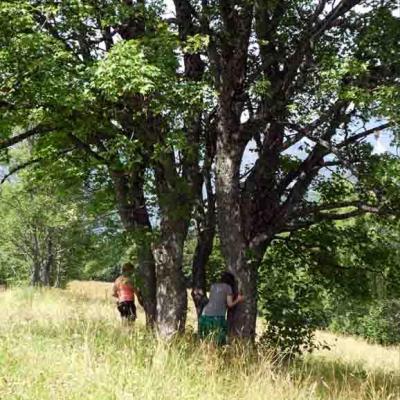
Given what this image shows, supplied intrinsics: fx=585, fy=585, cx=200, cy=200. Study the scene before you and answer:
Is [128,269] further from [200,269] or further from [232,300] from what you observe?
[232,300]

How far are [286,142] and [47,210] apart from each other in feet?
72.3

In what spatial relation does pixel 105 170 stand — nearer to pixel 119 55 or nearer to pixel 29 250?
pixel 119 55

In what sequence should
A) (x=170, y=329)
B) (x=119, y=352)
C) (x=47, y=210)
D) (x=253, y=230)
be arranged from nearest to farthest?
(x=119, y=352) → (x=170, y=329) → (x=253, y=230) → (x=47, y=210)

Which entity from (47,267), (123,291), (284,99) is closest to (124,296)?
(123,291)

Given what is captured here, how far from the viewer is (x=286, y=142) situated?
36.1 feet

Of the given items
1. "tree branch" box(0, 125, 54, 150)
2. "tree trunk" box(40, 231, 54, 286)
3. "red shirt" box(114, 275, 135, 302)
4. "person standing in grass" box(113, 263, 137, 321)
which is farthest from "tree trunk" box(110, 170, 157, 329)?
"tree trunk" box(40, 231, 54, 286)

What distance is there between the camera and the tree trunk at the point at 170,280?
10.4 metres

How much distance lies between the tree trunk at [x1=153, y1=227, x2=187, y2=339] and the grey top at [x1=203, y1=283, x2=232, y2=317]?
35.1 inches

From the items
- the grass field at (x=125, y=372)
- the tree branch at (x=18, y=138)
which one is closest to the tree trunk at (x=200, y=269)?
the tree branch at (x=18, y=138)

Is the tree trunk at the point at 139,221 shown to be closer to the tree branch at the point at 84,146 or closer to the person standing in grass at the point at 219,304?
the tree branch at the point at 84,146

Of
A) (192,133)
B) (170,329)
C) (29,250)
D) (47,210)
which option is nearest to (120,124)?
(192,133)

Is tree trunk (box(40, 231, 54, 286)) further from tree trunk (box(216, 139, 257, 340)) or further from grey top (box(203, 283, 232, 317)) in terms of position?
grey top (box(203, 283, 232, 317))

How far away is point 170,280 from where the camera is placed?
10547 millimetres

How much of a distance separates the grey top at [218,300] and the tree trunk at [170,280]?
0.89 meters
